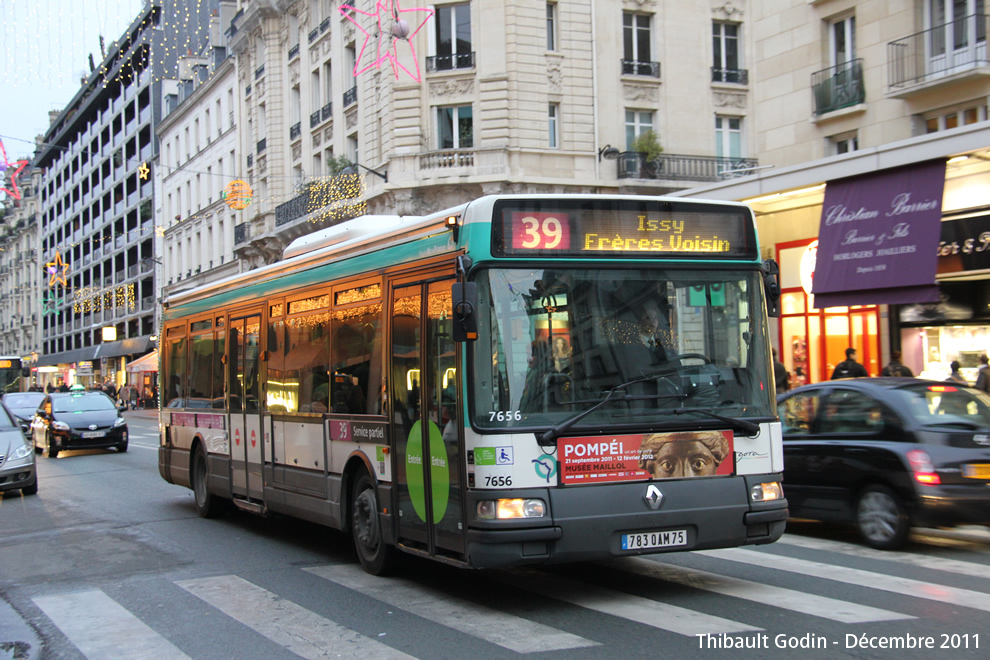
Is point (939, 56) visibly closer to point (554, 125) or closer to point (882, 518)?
point (882, 518)

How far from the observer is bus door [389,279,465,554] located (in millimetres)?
7000

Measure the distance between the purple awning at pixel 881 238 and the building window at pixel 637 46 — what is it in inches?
621

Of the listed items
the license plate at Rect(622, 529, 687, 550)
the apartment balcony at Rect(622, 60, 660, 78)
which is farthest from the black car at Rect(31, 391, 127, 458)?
the license plate at Rect(622, 529, 687, 550)

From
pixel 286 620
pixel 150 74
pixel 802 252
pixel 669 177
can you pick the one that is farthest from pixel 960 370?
pixel 150 74

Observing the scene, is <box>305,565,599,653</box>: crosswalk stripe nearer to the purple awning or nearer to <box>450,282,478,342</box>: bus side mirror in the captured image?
<box>450,282,478,342</box>: bus side mirror

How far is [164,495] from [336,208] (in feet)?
66.5

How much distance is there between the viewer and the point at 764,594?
23.6 feet

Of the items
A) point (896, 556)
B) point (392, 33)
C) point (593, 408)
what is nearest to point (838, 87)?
point (392, 33)

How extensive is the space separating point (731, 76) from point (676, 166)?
13.4 feet

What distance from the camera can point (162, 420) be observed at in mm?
14414

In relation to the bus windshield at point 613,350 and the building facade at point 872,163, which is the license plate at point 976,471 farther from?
the building facade at point 872,163

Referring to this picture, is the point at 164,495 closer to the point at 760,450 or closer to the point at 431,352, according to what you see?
the point at 431,352

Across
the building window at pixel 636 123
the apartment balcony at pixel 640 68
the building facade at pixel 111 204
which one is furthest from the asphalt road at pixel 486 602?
the building facade at pixel 111 204

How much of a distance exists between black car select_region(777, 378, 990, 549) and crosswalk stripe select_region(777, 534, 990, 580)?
0.16 metres
